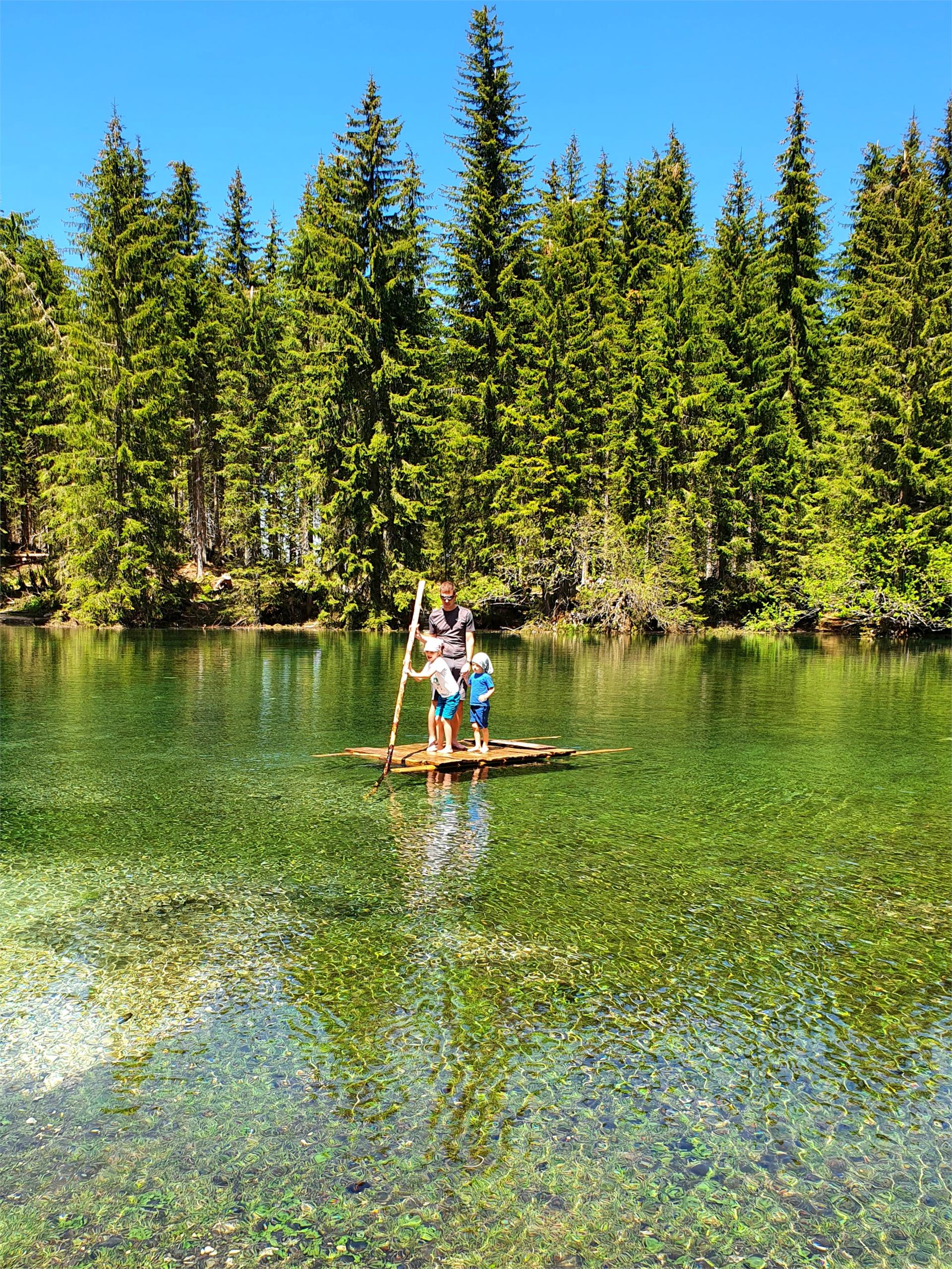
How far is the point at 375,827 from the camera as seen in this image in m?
7.95

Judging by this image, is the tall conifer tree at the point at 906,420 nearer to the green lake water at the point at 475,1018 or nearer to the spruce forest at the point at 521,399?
the spruce forest at the point at 521,399

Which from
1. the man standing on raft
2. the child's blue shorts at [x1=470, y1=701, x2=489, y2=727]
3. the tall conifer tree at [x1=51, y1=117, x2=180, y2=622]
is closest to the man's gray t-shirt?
the man standing on raft

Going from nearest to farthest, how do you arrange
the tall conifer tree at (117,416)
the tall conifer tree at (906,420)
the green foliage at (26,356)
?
the tall conifer tree at (906,420) < the tall conifer tree at (117,416) < the green foliage at (26,356)

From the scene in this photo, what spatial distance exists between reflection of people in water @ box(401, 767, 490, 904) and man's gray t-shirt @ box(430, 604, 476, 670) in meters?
1.28

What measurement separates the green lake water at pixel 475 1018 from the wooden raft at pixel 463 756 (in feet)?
0.85

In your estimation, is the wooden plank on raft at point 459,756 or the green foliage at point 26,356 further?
the green foliage at point 26,356

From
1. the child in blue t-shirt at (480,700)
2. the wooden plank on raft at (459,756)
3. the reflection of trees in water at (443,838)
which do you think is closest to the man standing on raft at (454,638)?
the child in blue t-shirt at (480,700)

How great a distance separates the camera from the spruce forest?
35938 millimetres

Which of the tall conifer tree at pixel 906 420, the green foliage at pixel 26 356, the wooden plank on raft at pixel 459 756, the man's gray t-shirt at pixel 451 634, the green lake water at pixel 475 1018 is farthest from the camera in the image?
the green foliage at pixel 26 356

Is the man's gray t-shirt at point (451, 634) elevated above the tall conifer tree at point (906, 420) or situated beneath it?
situated beneath

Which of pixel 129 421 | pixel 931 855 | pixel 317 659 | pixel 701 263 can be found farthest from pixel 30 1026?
pixel 701 263

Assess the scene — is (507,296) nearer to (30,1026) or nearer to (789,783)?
(789,783)

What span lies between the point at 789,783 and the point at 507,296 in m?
33.5

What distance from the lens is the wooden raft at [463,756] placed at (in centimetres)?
992
